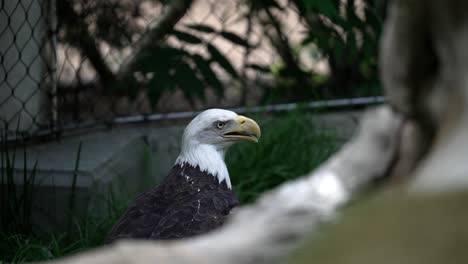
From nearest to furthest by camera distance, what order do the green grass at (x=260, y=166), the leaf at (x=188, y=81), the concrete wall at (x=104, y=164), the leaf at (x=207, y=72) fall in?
the green grass at (x=260, y=166) < the concrete wall at (x=104, y=164) < the leaf at (x=188, y=81) < the leaf at (x=207, y=72)

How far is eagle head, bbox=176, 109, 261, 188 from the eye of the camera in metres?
4.06

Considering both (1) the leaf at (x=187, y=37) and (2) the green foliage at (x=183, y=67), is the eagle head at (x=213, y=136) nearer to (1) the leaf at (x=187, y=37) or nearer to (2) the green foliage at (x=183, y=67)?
(2) the green foliage at (x=183, y=67)

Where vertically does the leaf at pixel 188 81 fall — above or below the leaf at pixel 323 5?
below

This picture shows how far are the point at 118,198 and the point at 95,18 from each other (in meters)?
1.38

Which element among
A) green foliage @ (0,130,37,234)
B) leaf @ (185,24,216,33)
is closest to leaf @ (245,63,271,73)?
leaf @ (185,24,216,33)

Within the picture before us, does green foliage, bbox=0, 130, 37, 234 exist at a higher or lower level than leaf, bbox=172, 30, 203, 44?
lower

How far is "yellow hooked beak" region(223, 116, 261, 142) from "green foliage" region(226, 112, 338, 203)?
0.47 meters

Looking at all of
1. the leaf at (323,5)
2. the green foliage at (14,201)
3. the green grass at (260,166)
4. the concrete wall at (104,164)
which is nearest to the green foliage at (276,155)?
the green grass at (260,166)

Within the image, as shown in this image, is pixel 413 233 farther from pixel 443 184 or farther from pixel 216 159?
pixel 216 159

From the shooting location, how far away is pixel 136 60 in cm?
504

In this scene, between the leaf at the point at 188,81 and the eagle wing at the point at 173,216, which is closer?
the eagle wing at the point at 173,216

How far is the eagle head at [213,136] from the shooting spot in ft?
13.3

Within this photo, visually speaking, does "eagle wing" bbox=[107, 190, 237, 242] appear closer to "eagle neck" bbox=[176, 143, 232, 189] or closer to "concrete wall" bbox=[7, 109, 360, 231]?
"eagle neck" bbox=[176, 143, 232, 189]

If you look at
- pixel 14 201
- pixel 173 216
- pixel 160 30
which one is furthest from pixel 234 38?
pixel 173 216
